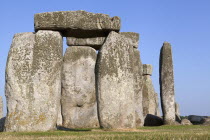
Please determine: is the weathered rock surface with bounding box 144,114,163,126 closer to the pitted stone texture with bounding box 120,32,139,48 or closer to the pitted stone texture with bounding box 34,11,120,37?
the pitted stone texture with bounding box 120,32,139,48

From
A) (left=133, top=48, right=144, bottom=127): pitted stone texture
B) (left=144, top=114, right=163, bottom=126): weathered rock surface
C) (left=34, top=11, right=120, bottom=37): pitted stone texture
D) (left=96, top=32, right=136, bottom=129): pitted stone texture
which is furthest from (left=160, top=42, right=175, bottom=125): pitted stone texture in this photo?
(left=34, top=11, right=120, bottom=37): pitted stone texture

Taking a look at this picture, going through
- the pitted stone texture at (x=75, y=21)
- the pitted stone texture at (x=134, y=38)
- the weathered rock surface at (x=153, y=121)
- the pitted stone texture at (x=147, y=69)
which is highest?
the pitted stone texture at (x=134, y=38)

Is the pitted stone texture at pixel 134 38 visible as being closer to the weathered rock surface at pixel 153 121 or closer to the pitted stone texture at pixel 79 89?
the pitted stone texture at pixel 79 89

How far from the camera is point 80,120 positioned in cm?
1608

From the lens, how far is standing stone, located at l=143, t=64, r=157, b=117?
22.5 m

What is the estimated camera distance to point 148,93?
22734mm

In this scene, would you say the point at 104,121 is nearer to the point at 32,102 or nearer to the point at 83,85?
the point at 32,102

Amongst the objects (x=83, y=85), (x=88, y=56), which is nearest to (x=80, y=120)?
(x=83, y=85)

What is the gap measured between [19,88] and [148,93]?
40.2 feet

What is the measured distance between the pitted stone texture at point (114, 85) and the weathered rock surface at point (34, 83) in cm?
142

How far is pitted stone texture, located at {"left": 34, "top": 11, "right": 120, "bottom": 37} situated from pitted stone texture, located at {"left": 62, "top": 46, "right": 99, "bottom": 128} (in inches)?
164

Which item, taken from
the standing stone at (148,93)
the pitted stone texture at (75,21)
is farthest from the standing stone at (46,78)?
the standing stone at (148,93)

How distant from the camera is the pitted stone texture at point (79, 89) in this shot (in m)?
16.1

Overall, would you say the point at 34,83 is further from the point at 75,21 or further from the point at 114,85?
the point at 114,85
